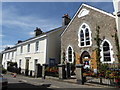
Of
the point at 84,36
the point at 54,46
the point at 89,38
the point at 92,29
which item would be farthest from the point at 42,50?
the point at 92,29

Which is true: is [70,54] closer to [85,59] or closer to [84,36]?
[85,59]

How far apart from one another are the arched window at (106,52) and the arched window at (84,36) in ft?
6.04

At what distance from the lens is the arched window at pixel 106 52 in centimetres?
1186

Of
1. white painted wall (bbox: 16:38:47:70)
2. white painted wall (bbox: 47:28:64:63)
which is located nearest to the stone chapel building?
white painted wall (bbox: 47:28:64:63)

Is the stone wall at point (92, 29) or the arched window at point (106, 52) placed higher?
the stone wall at point (92, 29)

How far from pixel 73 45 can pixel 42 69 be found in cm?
554

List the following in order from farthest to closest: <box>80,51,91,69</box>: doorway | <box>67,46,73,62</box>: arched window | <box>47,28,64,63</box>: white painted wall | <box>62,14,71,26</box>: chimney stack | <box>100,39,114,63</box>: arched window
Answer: <box>62,14,71,26</box>: chimney stack → <box>47,28,64,63</box>: white painted wall → <box>67,46,73,62</box>: arched window → <box>80,51,91,69</box>: doorway → <box>100,39,114,63</box>: arched window

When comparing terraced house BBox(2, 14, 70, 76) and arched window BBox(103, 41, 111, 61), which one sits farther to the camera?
terraced house BBox(2, 14, 70, 76)

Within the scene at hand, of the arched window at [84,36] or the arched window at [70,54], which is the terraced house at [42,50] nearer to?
the arched window at [70,54]

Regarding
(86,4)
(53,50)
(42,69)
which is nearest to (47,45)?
(53,50)

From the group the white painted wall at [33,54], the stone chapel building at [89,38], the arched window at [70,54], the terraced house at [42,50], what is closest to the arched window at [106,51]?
the stone chapel building at [89,38]

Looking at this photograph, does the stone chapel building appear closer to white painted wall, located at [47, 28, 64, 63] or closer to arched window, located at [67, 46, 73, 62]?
arched window, located at [67, 46, 73, 62]

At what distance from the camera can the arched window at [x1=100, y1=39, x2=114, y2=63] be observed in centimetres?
1186

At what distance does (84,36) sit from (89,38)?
0.85 meters
